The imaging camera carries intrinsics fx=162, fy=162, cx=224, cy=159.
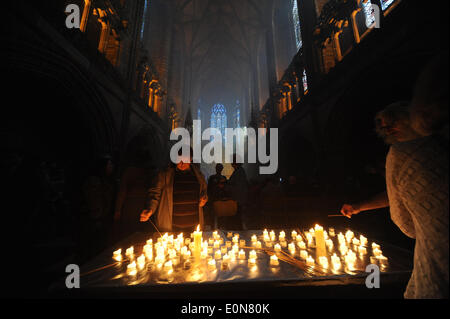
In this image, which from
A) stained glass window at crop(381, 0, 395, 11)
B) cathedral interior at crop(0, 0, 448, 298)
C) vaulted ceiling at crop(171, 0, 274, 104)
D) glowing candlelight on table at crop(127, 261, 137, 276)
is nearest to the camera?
glowing candlelight on table at crop(127, 261, 137, 276)

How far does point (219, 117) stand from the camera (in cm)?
2645

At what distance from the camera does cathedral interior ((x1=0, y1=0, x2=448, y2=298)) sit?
3023 millimetres

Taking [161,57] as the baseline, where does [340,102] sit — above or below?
below

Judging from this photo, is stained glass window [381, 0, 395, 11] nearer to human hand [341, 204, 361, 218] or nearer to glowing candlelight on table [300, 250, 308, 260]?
human hand [341, 204, 361, 218]

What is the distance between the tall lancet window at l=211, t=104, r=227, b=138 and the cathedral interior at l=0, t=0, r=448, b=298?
1618cm

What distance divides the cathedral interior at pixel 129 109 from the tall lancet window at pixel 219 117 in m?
16.2

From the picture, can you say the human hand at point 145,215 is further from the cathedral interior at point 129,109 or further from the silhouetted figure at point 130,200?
the silhouetted figure at point 130,200

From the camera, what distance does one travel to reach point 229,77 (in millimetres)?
24781

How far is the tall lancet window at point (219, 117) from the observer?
25953 millimetres

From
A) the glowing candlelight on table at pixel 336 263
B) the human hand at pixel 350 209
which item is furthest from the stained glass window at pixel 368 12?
the glowing candlelight on table at pixel 336 263

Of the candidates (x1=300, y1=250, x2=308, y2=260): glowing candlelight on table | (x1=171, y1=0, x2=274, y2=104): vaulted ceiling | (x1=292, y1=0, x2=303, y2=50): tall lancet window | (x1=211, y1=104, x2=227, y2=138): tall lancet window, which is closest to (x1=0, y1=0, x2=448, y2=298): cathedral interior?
(x1=292, y1=0, x2=303, y2=50): tall lancet window

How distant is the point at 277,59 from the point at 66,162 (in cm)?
1325
